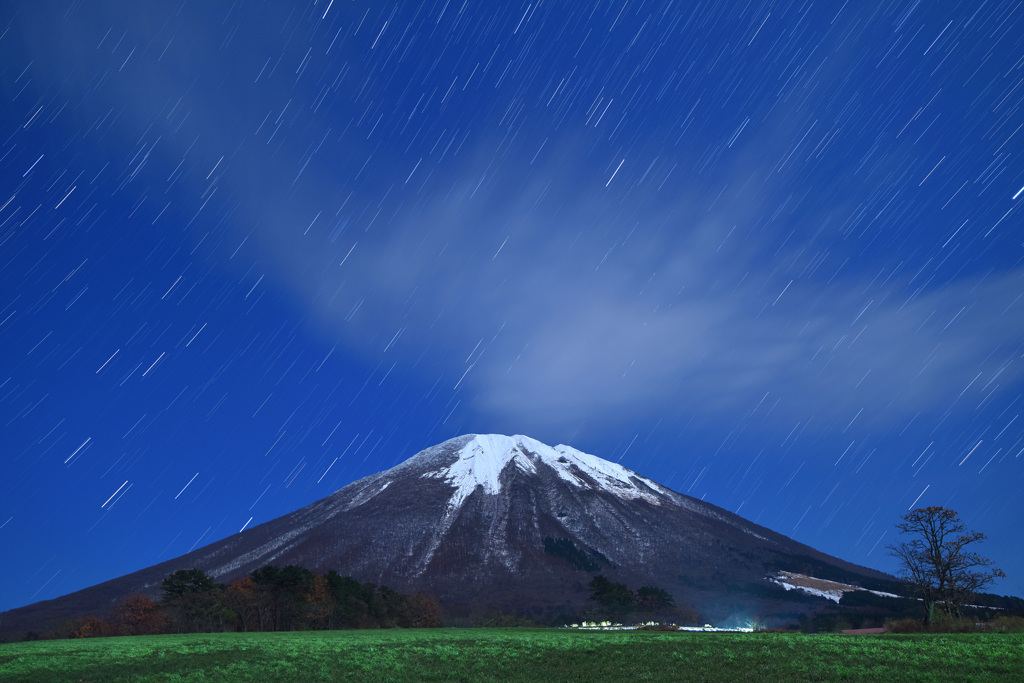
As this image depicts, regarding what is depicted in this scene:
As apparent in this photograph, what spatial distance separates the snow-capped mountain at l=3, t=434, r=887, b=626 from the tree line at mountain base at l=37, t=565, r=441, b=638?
51.9m

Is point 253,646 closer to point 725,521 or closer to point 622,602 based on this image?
point 622,602

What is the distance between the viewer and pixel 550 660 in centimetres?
2698

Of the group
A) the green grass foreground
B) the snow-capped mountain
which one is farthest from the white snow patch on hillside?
the green grass foreground

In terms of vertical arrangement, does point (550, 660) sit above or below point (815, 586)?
below

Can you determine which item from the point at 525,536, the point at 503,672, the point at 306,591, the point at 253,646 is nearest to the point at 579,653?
the point at 503,672

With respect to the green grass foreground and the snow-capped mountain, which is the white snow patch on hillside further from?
the green grass foreground

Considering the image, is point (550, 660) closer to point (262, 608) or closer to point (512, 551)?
point (262, 608)

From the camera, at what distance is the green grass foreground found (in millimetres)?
22453

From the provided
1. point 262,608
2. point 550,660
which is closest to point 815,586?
point 262,608

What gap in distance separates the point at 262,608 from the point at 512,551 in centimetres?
10338

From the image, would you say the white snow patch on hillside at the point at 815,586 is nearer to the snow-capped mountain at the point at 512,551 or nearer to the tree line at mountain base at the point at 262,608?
the snow-capped mountain at the point at 512,551

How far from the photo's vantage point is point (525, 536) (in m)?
172

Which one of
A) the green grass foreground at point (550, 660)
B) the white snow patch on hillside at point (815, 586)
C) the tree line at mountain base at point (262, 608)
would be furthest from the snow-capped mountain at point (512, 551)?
the green grass foreground at point (550, 660)

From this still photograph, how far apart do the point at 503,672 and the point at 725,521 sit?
184m
